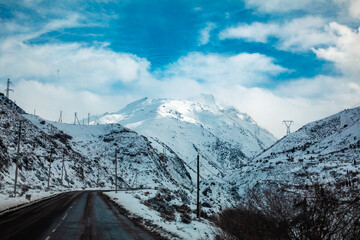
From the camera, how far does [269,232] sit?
21.6ft

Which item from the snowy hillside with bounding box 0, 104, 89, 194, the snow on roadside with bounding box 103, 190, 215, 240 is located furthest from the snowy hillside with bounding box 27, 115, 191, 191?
the snow on roadside with bounding box 103, 190, 215, 240

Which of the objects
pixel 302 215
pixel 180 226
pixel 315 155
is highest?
pixel 315 155

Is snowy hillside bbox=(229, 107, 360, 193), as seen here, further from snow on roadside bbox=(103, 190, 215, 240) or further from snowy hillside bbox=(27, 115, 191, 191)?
snowy hillside bbox=(27, 115, 191, 191)

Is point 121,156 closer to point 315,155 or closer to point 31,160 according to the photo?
point 31,160

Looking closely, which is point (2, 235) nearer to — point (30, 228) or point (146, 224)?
point (30, 228)

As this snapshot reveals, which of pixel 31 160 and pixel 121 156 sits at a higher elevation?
pixel 121 156

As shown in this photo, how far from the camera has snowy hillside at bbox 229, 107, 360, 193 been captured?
69.8 meters

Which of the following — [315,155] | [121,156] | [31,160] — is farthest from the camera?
[121,156]

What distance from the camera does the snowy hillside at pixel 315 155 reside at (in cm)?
6979

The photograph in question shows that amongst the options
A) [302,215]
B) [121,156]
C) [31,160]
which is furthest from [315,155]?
[302,215]

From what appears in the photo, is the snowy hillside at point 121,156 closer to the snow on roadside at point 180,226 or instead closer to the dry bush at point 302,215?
the snow on roadside at point 180,226

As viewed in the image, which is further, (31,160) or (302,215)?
(31,160)

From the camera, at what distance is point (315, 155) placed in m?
102

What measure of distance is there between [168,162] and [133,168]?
42371mm
